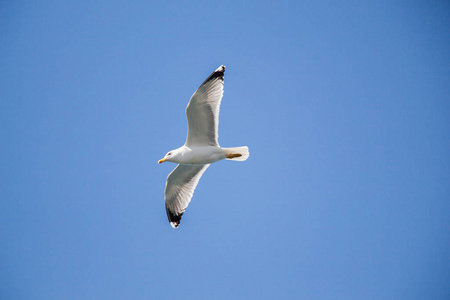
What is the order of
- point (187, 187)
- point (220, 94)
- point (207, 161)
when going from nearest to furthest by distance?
point (220, 94) → point (207, 161) → point (187, 187)

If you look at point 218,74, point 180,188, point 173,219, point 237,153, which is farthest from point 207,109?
point 173,219

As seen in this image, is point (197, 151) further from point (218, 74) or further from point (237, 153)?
point (218, 74)

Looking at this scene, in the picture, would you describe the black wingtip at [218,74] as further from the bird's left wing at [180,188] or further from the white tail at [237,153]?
the bird's left wing at [180,188]

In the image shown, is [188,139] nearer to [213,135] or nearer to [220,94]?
[213,135]

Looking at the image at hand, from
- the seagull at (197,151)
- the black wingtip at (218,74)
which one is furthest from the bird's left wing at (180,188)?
the black wingtip at (218,74)

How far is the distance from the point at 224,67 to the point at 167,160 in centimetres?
202

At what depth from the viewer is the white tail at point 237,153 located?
8023 millimetres

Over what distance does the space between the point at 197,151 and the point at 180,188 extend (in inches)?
53.7

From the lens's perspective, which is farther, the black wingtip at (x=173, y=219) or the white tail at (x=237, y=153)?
the black wingtip at (x=173, y=219)

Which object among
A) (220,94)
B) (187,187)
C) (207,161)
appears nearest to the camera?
(220,94)

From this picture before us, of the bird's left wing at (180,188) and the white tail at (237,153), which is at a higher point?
the white tail at (237,153)

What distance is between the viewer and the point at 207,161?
26.3ft

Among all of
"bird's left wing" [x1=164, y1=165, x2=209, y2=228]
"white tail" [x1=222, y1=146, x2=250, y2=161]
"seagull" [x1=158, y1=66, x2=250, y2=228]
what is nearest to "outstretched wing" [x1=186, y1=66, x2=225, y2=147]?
"seagull" [x1=158, y1=66, x2=250, y2=228]

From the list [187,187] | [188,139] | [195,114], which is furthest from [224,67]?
[187,187]
